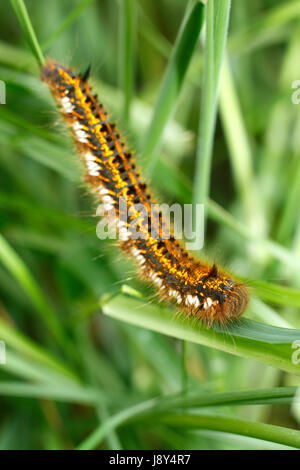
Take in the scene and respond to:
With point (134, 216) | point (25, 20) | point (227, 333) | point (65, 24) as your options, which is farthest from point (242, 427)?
point (65, 24)

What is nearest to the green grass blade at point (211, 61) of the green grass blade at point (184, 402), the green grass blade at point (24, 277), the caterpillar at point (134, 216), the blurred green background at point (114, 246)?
the blurred green background at point (114, 246)

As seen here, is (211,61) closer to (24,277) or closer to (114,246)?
(114,246)

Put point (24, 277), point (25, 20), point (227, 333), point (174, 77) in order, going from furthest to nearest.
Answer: point (24, 277)
point (174, 77)
point (25, 20)
point (227, 333)

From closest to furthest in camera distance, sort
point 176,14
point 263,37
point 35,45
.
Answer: point 35,45, point 263,37, point 176,14

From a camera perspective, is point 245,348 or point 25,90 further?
point 25,90

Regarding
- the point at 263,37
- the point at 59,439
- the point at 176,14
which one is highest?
the point at 176,14

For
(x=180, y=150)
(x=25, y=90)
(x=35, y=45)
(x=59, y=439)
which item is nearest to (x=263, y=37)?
(x=180, y=150)

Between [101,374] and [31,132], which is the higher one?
[31,132]

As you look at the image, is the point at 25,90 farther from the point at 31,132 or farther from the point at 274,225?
the point at 274,225
